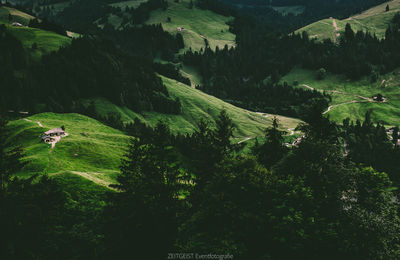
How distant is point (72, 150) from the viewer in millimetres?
74250

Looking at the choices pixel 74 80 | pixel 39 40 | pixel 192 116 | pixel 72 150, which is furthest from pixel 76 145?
pixel 39 40

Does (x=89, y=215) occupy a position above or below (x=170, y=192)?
below

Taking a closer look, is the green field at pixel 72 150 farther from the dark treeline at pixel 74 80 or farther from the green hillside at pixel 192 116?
the green hillside at pixel 192 116

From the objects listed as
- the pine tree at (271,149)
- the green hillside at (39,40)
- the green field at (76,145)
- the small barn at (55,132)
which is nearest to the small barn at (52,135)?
the small barn at (55,132)

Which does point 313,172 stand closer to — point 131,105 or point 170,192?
point 170,192

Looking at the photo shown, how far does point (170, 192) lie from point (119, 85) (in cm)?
13286

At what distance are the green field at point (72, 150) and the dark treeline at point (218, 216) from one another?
1408 centimetres

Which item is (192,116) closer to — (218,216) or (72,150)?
(72,150)

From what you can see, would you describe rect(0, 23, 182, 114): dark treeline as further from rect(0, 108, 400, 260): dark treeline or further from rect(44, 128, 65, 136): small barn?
rect(0, 108, 400, 260): dark treeline

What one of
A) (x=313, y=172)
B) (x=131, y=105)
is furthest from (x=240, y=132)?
(x=313, y=172)

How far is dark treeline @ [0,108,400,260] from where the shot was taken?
3234 cm

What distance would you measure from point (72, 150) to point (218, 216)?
167 feet

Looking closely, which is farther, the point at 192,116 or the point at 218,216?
the point at 192,116

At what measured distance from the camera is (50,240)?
3628 centimetres
